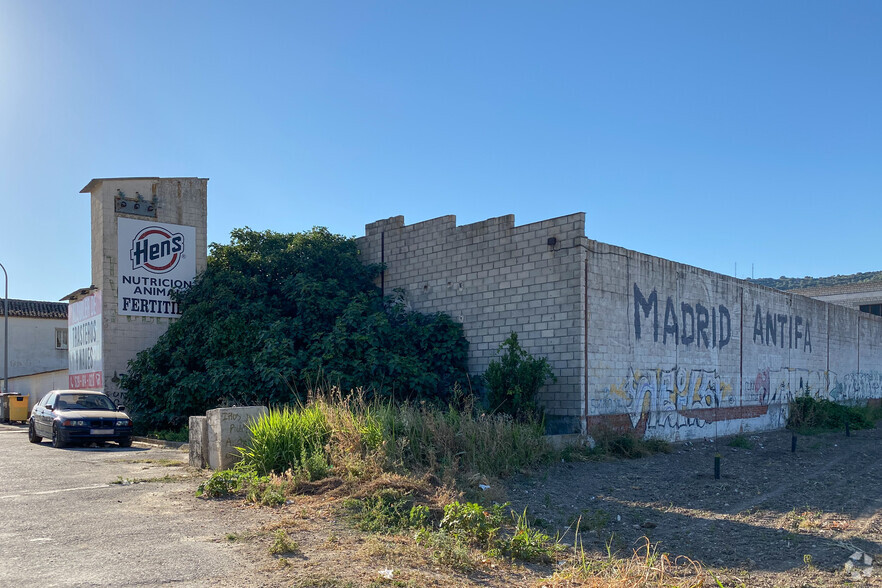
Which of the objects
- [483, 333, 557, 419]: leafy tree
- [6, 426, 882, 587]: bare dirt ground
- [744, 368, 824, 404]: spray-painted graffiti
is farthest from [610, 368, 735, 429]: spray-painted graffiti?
[6, 426, 882, 587]: bare dirt ground

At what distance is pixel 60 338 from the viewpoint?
4400 cm

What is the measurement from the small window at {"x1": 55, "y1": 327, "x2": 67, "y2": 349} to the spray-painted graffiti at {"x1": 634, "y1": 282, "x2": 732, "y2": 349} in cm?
3818

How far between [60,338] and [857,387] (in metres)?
43.6

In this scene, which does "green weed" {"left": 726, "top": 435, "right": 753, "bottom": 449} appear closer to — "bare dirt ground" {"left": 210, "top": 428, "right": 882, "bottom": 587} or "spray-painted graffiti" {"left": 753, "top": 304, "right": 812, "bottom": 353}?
"bare dirt ground" {"left": 210, "top": 428, "right": 882, "bottom": 587}

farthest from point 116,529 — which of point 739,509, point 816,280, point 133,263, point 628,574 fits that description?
point 816,280

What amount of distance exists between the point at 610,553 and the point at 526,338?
9902 mm

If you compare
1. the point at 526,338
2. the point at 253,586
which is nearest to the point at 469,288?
the point at 526,338

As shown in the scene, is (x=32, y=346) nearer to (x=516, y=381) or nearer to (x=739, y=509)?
(x=516, y=381)

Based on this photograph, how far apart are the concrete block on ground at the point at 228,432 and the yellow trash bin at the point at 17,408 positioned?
23.6m

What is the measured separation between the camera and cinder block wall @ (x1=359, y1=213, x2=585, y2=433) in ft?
53.5

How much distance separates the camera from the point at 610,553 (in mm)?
7555

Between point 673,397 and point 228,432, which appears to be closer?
point 228,432

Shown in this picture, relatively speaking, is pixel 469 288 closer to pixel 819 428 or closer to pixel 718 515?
pixel 718 515

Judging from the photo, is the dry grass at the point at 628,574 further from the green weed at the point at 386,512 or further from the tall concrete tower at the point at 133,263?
the tall concrete tower at the point at 133,263
